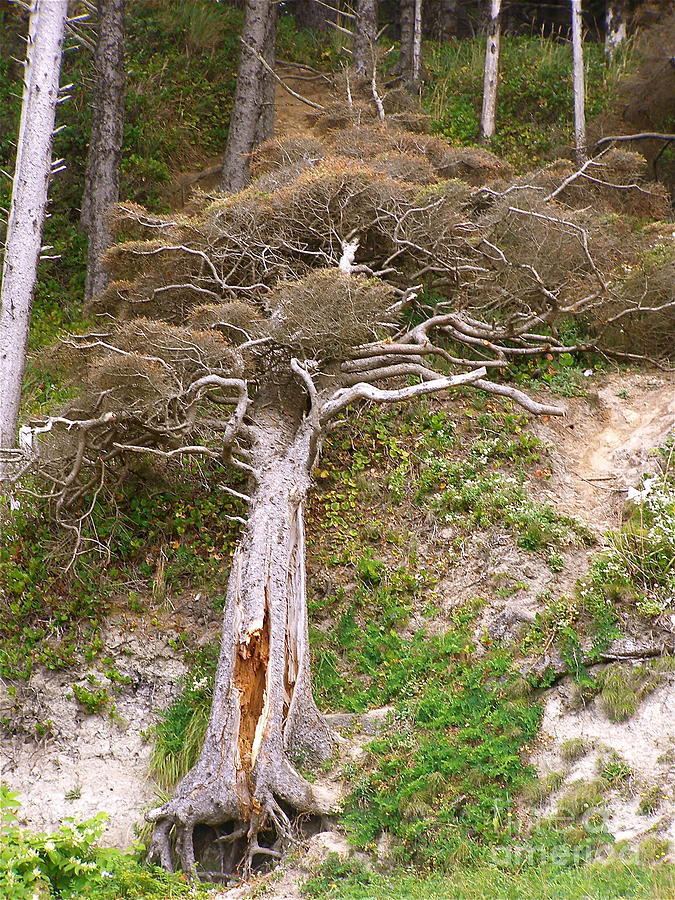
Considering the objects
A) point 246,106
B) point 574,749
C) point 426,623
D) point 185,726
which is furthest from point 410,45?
point 574,749

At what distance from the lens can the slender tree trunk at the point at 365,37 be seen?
14961mm

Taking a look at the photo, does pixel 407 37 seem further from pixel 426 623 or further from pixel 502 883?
pixel 502 883

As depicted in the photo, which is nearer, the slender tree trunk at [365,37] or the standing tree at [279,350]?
the standing tree at [279,350]

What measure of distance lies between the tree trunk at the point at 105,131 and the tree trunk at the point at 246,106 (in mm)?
1833

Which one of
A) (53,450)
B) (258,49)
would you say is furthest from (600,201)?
(53,450)

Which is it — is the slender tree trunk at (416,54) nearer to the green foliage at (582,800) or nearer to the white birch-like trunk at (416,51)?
the white birch-like trunk at (416,51)

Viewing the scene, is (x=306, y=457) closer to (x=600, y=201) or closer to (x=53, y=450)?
(x=53, y=450)

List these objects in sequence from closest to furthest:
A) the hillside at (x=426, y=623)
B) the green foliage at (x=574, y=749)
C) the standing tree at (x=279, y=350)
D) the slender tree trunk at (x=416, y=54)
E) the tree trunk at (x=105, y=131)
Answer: the hillside at (x=426, y=623) < the green foliage at (x=574, y=749) < the standing tree at (x=279, y=350) < the tree trunk at (x=105, y=131) < the slender tree trunk at (x=416, y=54)

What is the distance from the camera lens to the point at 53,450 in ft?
27.2

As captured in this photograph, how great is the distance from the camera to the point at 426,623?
786 centimetres

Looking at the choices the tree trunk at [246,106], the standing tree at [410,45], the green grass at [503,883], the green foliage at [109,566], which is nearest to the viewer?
the green grass at [503,883]

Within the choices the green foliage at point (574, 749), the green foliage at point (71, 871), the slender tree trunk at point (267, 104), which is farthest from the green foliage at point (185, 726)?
the slender tree trunk at point (267, 104)

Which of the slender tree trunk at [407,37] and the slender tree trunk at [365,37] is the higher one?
the slender tree trunk at [407,37]

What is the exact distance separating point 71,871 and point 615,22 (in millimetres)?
20591
